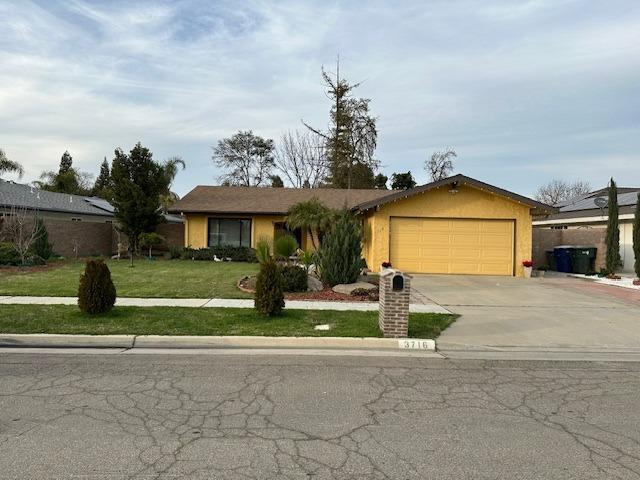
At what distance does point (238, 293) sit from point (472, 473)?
9293 millimetres

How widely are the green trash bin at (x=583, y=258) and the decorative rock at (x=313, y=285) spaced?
12.9m

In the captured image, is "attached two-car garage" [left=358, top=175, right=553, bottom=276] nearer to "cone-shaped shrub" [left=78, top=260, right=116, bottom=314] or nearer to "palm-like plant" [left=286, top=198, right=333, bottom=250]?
"palm-like plant" [left=286, top=198, right=333, bottom=250]

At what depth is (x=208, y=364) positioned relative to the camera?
21.5 ft

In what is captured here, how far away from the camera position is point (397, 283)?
8109mm

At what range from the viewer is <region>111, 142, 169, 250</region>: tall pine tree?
75.2 ft

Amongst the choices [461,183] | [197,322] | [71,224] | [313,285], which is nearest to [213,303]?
[197,322]

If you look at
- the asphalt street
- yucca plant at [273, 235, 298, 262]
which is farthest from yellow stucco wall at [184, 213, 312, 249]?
the asphalt street

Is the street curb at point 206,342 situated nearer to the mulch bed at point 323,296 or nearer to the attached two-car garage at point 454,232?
the mulch bed at point 323,296

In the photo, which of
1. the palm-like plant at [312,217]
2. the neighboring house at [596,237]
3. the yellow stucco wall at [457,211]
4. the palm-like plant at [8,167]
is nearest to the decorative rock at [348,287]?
the palm-like plant at [312,217]

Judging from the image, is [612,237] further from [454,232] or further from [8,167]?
[8,167]

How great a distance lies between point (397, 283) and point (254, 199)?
1859 cm

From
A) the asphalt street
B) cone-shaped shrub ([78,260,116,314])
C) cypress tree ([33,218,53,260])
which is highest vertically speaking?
cypress tree ([33,218,53,260])

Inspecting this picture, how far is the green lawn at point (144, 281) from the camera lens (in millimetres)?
11969

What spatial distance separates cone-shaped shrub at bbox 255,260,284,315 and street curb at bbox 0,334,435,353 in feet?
4.70
